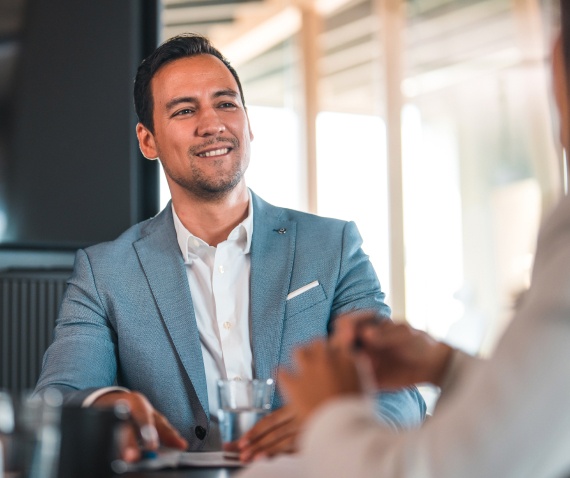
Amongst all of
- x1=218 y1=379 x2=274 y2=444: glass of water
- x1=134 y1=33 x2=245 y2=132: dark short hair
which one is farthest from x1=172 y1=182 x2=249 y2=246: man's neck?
x1=218 y1=379 x2=274 y2=444: glass of water

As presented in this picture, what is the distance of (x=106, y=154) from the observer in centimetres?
314

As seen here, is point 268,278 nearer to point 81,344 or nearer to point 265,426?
point 81,344

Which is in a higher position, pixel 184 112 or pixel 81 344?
pixel 184 112

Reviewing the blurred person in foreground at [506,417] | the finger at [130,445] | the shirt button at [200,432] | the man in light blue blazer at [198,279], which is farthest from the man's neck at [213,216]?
the blurred person in foreground at [506,417]

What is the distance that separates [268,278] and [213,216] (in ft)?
0.95

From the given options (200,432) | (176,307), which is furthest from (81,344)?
(200,432)

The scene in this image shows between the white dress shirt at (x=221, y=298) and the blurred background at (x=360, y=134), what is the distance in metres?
0.97

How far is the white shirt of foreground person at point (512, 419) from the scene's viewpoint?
67cm

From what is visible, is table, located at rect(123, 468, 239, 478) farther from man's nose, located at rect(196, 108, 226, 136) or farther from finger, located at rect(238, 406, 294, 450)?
man's nose, located at rect(196, 108, 226, 136)

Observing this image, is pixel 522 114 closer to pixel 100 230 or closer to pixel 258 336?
pixel 100 230

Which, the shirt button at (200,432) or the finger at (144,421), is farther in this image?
the shirt button at (200,432)

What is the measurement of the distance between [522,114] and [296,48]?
320cm

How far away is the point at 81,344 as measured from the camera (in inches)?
78.9

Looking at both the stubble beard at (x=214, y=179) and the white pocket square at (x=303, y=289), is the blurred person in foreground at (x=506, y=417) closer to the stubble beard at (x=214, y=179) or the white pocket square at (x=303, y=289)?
the white pocket square at (x=303, y=289)
